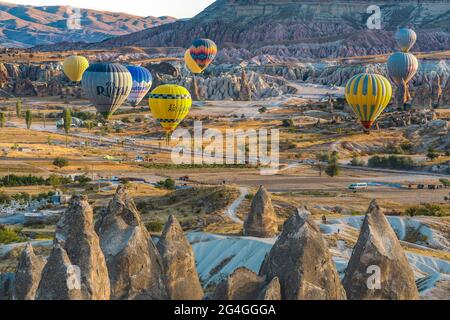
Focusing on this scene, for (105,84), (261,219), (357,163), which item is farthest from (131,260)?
(357,163)

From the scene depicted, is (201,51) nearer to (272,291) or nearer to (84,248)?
(84,248)

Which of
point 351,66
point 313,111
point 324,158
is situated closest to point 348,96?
point 324,158

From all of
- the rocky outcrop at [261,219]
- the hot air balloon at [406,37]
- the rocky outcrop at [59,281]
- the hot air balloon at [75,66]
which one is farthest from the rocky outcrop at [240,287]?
the hot air balloon at [406,37]

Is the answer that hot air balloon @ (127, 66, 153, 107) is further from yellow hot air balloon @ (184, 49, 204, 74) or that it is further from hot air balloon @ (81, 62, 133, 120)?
yellow hot air balloon @ (184, 49, 204, 74)

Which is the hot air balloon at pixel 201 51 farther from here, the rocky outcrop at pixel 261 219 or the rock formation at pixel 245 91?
the rocky outcrop at pixel 261 219

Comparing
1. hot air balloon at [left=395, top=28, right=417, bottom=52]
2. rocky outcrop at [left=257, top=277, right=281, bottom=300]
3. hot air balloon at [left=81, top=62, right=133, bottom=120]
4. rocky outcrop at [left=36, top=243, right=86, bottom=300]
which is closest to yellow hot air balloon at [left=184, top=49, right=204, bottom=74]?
hot air balloon at [left=395, top=28, right=417, bottom=52]

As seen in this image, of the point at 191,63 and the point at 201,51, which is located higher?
the point at 201,51
